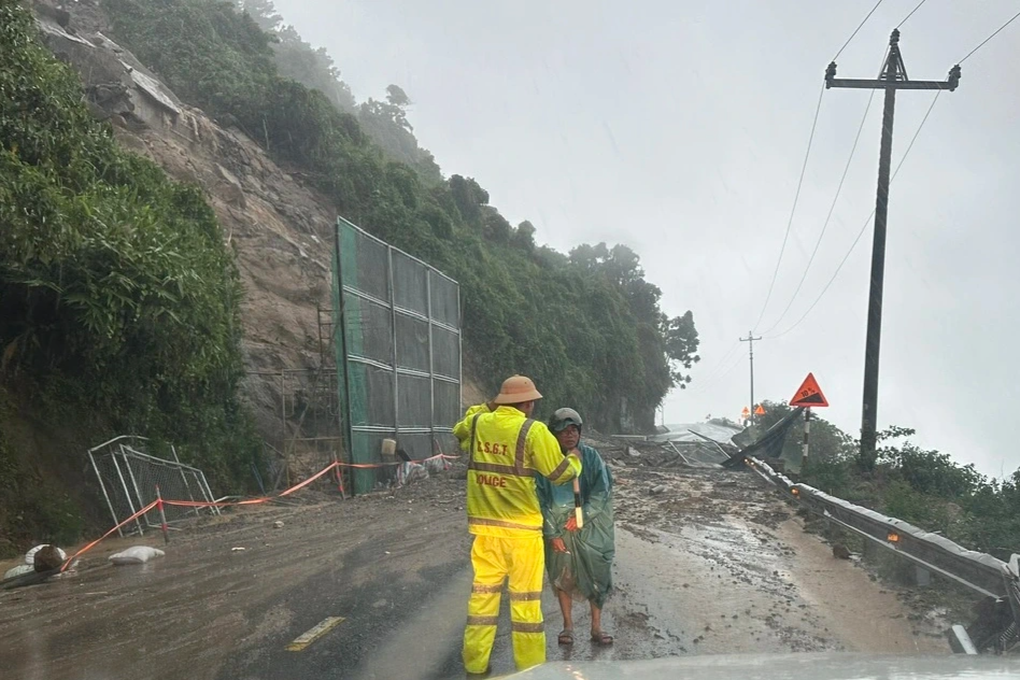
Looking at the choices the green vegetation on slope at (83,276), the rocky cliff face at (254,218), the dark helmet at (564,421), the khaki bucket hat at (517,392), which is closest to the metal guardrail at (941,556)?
the dark helmet at (564,421)

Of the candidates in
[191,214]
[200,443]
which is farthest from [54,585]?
[191,214]

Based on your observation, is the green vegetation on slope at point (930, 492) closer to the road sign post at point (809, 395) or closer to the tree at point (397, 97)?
the road sign post at point (809, 395)

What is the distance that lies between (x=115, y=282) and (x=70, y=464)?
314cm

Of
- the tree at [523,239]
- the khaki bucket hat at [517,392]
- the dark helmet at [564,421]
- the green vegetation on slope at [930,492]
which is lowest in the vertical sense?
the green vegetation on slope at [930,492]

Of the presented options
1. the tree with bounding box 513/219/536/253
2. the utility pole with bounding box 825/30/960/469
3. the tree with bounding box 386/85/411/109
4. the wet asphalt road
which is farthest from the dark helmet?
the tree with bounding box 386/85/411/109

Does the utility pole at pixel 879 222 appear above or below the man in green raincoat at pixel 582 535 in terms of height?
above

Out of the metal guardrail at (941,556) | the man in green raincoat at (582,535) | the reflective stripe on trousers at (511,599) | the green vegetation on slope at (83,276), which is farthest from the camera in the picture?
the green vegetation on slope at (83,276)

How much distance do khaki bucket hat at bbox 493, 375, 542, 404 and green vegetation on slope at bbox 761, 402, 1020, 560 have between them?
5.71 metres

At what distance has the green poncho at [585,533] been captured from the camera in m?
6.65

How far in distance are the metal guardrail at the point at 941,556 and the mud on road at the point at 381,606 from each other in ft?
1.55

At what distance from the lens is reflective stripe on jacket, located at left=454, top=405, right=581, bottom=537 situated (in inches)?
225

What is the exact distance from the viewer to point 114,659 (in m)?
6.53

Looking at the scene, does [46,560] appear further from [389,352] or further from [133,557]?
[389,352]

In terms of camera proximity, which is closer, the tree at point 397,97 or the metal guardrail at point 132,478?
the metal guardrail at point 132,478
